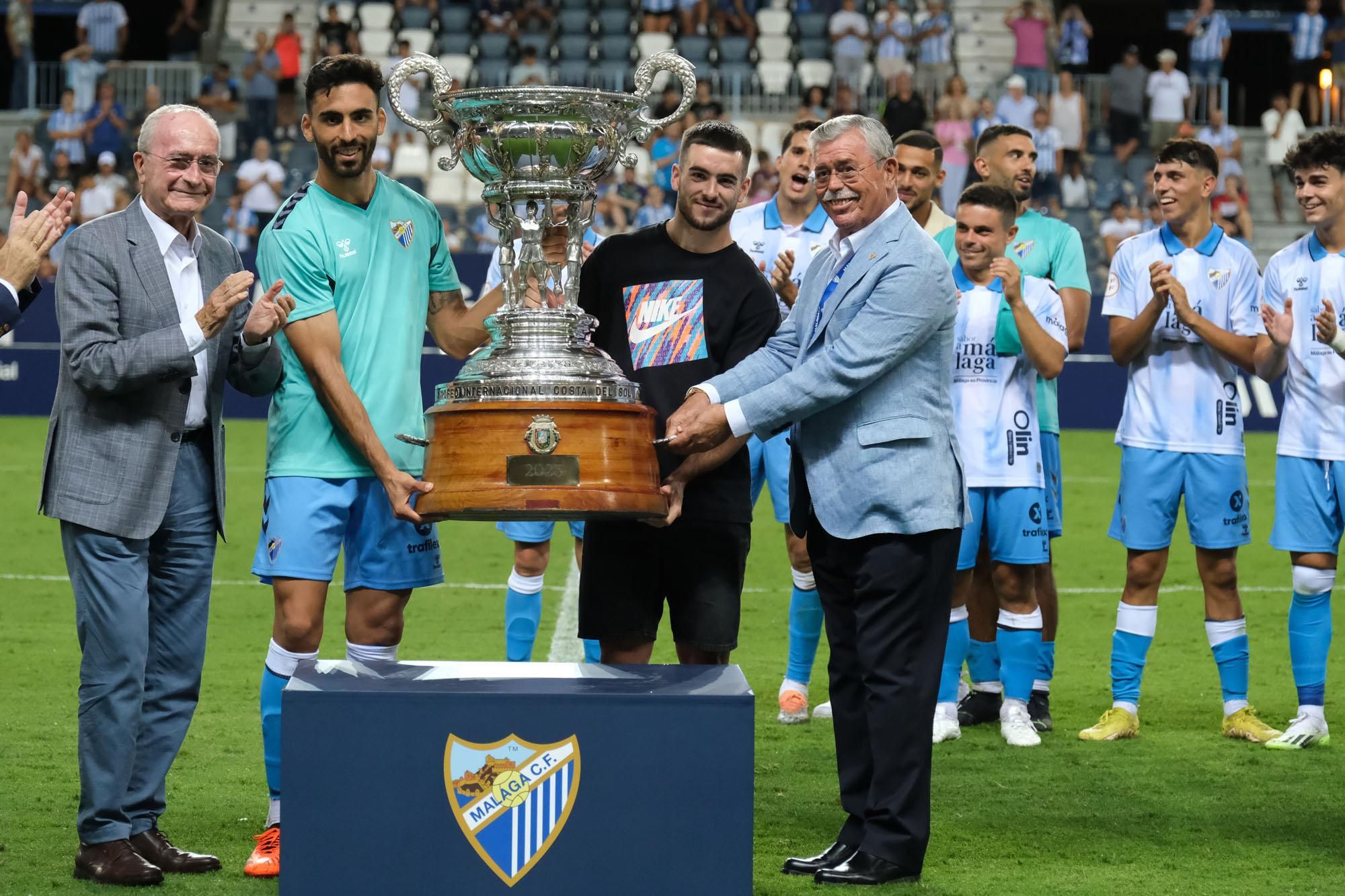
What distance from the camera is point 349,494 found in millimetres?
4578

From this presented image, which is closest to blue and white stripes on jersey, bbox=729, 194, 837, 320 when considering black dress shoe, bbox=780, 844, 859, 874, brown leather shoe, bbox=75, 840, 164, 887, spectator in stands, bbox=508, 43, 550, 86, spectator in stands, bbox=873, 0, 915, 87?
black dress shoe, bbox=780, 844, 859, 874

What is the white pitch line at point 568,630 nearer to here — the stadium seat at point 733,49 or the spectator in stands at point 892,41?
the spectator in stands at point 892,41

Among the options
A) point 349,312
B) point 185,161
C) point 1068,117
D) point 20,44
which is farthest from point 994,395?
point 20,44

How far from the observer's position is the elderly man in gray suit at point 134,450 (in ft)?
14.0

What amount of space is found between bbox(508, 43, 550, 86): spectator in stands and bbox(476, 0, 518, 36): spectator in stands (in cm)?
89

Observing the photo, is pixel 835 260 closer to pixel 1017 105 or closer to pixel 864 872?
pixel 864 872

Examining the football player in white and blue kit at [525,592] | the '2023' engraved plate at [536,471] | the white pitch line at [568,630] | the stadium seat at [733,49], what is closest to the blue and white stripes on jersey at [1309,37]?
the stadium seat at [733,49]

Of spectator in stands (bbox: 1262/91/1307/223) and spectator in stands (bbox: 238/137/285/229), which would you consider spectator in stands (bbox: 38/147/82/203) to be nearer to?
spectator in stands (bbox: 238/137/285/229)

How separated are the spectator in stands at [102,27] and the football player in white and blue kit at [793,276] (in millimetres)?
17300

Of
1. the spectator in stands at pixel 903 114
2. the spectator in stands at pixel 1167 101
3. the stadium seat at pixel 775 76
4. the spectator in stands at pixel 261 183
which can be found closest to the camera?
the spectator in stands at pixel 903 114

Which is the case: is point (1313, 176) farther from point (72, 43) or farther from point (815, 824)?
point (72, 43)

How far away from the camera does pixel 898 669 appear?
4426 mm

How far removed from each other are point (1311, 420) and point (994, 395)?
1.07m

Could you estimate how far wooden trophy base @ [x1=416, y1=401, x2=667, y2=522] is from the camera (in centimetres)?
389
